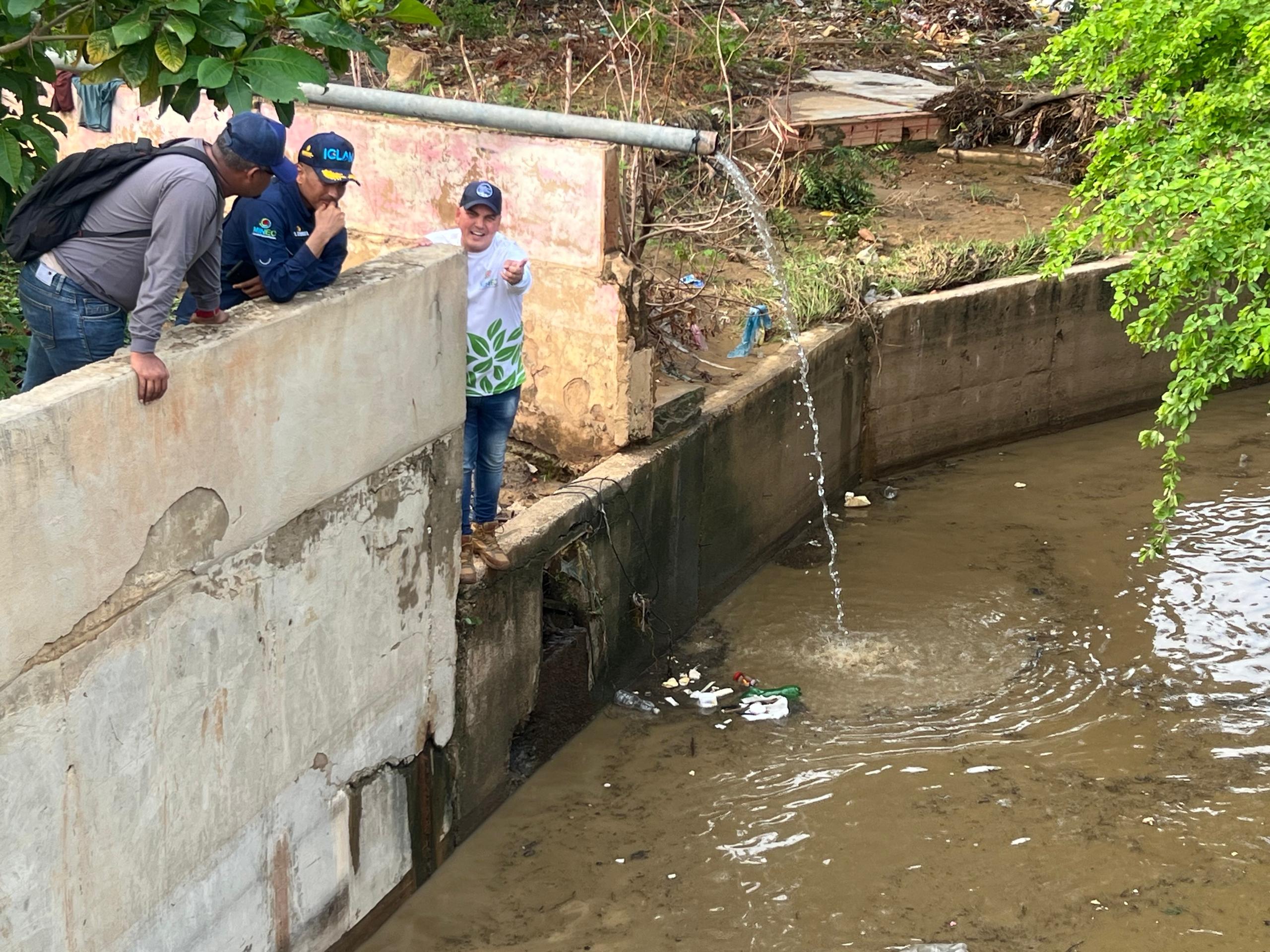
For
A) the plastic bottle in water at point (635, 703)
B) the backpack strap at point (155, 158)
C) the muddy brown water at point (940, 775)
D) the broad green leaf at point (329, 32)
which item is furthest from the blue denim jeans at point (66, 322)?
the plastic bottle in water at point (635, 703)

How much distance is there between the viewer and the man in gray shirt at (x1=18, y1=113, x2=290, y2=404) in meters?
3.68

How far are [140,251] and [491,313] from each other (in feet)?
5.88

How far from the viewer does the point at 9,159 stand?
3.78m

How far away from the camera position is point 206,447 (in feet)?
12.3

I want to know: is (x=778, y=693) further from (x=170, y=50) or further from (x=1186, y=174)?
(x=170, y=50)

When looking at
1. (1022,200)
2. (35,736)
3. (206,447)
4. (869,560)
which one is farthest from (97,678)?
(1022,200)

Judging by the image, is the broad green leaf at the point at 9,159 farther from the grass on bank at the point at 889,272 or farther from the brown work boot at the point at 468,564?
the grass on bank at the point at 889,272

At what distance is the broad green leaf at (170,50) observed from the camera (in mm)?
3410

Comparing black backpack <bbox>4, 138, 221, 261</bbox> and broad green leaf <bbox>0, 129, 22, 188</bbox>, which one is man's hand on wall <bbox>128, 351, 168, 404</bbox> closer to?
black backpack <bbox>4, 138, 221, 261</bbox>

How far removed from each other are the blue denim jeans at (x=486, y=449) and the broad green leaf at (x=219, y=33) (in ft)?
7.49

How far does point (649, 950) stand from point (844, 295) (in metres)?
5.18

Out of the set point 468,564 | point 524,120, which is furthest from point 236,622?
point 524,120

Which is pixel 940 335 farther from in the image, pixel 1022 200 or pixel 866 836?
pixel 866 836

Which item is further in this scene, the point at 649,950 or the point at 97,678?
the point at 649,950
